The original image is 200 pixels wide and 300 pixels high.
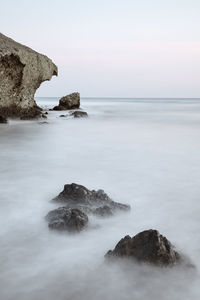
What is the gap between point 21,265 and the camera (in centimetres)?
251

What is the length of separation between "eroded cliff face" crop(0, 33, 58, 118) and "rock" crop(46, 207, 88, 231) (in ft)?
37.5

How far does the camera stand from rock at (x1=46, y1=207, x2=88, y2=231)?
3084mm

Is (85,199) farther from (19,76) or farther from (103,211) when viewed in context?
(19,76)

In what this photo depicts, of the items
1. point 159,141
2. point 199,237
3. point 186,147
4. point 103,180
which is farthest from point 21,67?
point 199,237

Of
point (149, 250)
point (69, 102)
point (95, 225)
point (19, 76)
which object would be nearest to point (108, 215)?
point (95, 225)

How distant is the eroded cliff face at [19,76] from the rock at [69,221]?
37.5ft

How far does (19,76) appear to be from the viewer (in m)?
15.6

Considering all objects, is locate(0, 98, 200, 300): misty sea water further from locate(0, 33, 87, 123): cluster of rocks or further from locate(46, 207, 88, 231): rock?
locate(0, 33, 87, 123): cluster of rocks

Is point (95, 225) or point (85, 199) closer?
point (95, 225)

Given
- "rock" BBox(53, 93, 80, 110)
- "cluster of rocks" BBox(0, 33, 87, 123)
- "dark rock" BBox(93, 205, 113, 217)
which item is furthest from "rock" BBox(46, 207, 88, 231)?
"rock" BBox(53, 93, 80, 110)

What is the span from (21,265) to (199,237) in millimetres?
1496

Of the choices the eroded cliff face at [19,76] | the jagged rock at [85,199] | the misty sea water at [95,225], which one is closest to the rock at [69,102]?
the eroded cliff face at [19,76]

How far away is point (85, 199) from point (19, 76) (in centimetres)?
1275

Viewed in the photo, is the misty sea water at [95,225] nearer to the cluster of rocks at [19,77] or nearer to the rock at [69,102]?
the cluster of rocks at [19,77]
